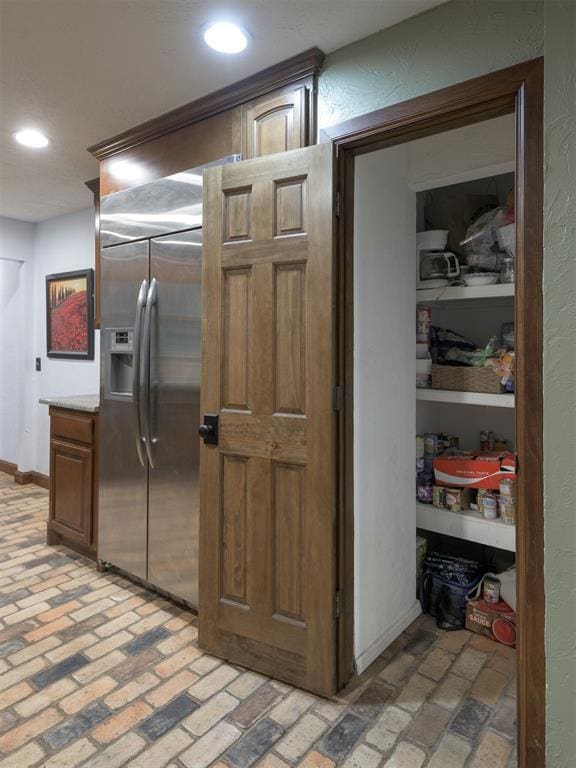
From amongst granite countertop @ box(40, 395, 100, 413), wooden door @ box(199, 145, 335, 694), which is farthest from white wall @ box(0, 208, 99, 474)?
wooden door @ box(199, 145, 335, 694)

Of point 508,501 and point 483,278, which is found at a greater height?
point 483,278

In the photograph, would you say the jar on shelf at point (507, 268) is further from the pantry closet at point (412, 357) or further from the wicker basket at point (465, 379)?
the wicker basket at point (465, 379)

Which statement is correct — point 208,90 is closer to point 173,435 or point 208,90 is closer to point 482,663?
point 173,435

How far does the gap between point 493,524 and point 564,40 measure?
1.86 meters

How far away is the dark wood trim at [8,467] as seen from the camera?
4964mm

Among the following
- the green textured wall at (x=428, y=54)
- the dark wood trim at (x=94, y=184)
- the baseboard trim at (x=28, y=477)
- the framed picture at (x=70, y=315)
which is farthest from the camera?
the baseboard trim at (x=28, y=477)

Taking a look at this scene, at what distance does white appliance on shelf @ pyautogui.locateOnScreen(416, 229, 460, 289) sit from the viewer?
247 cm

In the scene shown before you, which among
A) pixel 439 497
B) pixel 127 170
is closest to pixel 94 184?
pixel 127 170

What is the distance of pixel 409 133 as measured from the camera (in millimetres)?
1749

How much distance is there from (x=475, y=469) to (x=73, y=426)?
236 centimetres

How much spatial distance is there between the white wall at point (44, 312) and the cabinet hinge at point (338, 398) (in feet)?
9.29

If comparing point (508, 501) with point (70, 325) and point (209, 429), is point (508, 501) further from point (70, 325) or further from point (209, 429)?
point (70, 325)

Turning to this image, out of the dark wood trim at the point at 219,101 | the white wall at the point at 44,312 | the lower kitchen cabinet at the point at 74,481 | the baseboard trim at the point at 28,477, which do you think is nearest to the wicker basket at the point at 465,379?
the dark wood trim at the point at 219,101

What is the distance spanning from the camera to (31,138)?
2.74 metres
